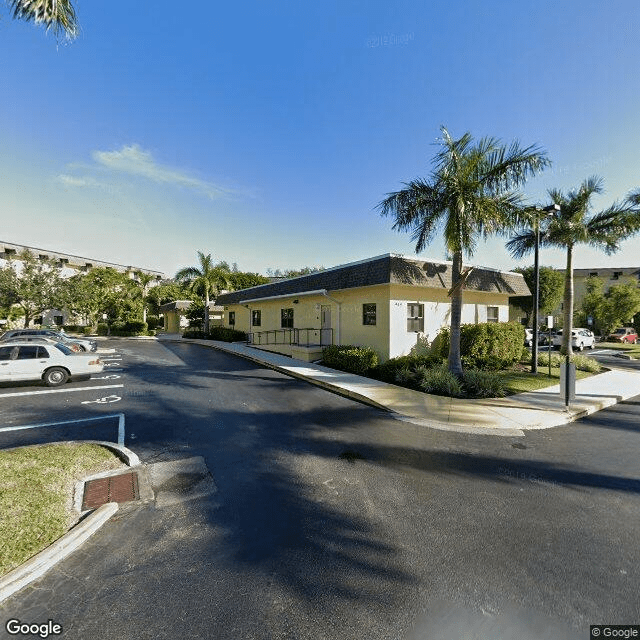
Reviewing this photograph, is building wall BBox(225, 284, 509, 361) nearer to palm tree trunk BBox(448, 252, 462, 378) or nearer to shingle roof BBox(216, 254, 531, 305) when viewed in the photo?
shingle roof BBox(216, 254, 531, 305)

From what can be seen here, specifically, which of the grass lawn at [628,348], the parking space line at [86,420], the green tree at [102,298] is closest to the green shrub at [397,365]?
the parking space line at [86,420]

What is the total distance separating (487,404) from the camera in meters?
9.20

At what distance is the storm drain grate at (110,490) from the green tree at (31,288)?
38.5 m

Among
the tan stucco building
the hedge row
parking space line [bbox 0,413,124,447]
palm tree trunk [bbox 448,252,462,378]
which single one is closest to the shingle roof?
the tan stucco building

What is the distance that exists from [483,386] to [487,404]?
1.30 meters

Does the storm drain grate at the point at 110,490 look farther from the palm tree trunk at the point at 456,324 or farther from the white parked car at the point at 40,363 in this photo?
the palm tree trunk at the point at 456,324

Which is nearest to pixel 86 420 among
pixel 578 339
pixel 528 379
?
pixel 528 379

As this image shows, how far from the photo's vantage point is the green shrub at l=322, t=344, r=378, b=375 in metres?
13.4

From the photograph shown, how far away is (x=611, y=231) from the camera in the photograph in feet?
51.8

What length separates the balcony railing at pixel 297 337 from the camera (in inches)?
699

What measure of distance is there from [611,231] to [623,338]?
24.0 m

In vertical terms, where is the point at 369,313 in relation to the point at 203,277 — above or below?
below

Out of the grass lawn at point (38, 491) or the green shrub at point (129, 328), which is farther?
the green shrub at point (129, 328)

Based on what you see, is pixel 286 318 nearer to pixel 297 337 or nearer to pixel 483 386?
pixel 297 337
